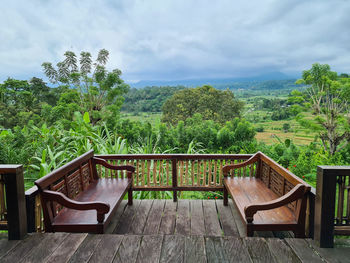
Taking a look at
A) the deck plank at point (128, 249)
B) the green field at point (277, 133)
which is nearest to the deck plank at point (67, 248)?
the deck plank at point (128, 249)

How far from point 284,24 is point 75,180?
18662 mm

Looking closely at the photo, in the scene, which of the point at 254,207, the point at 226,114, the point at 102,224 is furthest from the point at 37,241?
the point at 226,114

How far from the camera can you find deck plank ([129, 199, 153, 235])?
8.95ft

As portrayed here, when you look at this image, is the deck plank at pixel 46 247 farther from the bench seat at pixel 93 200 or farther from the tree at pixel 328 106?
the tree at pixel 328 106

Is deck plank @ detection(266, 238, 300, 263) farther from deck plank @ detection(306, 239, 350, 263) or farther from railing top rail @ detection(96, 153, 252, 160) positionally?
railing top rail @ detection(96, 153, 252, 160)

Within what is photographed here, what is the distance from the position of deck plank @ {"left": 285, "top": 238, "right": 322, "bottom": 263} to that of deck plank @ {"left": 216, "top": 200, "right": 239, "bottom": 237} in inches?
32.7

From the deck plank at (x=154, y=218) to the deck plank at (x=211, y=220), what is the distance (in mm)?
586

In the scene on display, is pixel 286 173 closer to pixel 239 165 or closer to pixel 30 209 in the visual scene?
pixel 239 165

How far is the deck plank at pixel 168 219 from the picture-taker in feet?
8.89

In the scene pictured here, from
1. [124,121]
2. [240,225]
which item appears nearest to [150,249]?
[240,225]

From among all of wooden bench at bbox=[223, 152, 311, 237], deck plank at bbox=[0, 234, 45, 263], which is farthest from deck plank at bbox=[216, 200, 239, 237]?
deck plank at bbox=[0, 234, 45, 263]

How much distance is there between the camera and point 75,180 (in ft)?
9.12

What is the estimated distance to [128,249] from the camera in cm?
179

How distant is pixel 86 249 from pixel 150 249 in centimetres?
49
